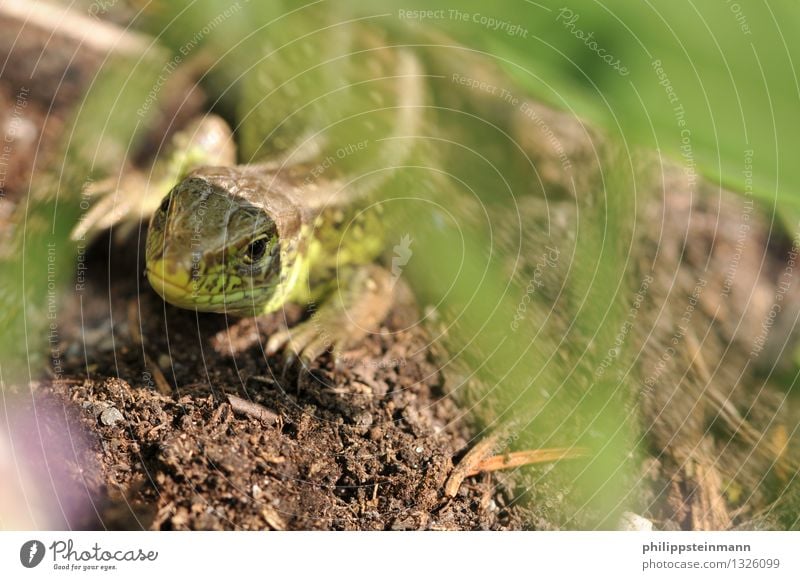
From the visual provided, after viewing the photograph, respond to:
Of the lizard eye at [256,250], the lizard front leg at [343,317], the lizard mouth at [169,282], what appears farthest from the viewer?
the lizard front leg at [343,317]

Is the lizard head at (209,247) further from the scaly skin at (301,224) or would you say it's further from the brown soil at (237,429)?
the brown soil at (237,429)

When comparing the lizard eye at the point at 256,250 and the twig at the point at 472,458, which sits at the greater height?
the lizard eye at the point at 256,250

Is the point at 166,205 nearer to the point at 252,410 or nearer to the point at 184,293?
the point at 184,293

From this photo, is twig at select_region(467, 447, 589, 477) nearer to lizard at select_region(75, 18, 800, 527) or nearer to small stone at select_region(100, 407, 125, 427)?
lizard at select_region(75, 18, 800, 527)

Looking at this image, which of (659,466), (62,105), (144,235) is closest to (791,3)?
(659,466)

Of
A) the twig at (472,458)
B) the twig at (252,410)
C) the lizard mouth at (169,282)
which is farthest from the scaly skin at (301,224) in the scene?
the twig at (472,458)

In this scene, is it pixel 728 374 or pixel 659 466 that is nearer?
pixel 659 466
